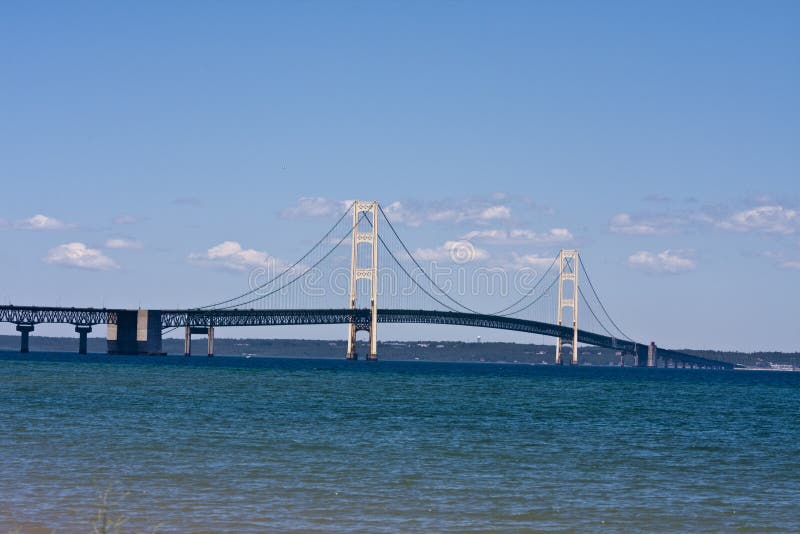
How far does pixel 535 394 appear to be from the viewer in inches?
2544

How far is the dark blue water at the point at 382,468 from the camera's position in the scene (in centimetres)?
1817

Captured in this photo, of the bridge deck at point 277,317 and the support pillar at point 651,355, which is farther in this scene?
the support pillar at point 651,355

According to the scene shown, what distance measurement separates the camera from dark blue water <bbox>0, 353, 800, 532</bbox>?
18.2 m

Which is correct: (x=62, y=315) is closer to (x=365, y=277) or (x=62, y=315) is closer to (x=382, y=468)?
(x=365, y=277)

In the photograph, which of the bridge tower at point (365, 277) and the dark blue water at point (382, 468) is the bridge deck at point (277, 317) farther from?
the dark blue water at point (382, 468)

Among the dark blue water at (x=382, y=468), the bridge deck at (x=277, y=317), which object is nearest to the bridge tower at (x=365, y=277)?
the bridge deck at (x=277, y=317)

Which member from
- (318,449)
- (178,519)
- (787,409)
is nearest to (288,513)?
(178,519)

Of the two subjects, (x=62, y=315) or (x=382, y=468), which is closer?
(x=382, y=468)

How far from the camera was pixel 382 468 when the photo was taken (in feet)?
79.3

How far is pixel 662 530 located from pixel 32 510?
9802 mm

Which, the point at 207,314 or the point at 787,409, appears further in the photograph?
the point at 207,314

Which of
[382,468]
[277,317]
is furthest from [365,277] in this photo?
Result: [382,468]

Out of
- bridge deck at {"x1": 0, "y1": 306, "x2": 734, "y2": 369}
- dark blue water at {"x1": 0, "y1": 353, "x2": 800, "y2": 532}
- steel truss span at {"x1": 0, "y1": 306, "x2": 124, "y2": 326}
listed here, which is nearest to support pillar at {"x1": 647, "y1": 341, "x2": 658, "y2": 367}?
bridge deck at {"x1": 0, "y1": 306, "x2": 734, "y2": 369}

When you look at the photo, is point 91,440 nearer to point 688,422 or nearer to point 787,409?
point 688,422
